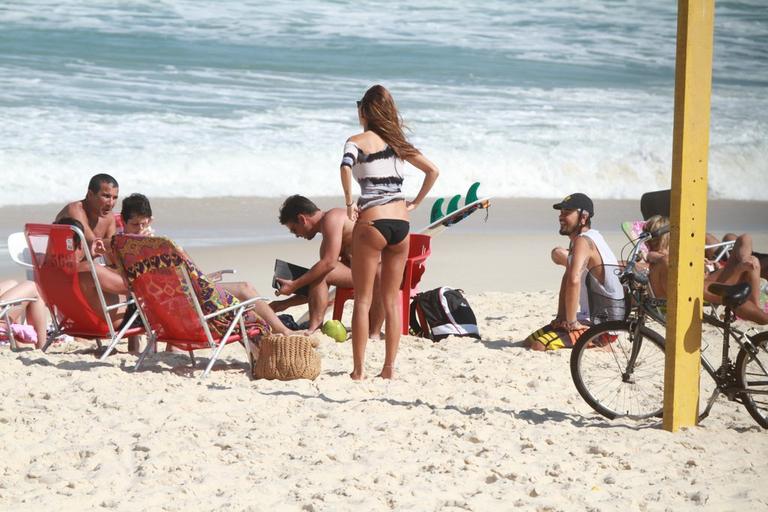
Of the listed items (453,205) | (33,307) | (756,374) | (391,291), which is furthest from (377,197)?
(33,307)

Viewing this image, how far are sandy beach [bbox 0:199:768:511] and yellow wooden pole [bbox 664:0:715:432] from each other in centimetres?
24

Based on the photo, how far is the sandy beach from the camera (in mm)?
4020

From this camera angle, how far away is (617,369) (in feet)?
17.1

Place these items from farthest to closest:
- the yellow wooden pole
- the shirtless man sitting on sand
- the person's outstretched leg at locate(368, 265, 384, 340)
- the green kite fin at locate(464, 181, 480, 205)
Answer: the green kite fin at locate(464, 181, 480, 205), the person's outstretched leg at locate(368, 265, 384, 340), the shirtless man sitting on sand, the yellow wooden pole

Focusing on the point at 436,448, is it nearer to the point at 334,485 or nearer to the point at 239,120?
the point at 334,485

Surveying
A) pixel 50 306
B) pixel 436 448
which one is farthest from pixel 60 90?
pixel 436 448

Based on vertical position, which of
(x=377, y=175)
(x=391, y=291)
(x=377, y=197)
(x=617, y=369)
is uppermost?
(x=377, y=175)

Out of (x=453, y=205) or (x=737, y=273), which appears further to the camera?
(x=453, y=205)

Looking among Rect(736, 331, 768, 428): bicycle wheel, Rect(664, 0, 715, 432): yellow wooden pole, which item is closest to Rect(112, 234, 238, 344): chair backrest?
Rect(664, 0, 715, 432): yellow wooden pole

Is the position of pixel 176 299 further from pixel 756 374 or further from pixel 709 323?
pixel 756 374

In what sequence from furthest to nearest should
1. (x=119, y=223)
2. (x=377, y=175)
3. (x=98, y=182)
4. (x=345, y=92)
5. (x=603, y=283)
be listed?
(x=345, y=92) → (x=119, y=223) → (x=98, y=182) → (x=603, y=283) → (x=377, y=175)

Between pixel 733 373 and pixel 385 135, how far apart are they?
1.98 metres

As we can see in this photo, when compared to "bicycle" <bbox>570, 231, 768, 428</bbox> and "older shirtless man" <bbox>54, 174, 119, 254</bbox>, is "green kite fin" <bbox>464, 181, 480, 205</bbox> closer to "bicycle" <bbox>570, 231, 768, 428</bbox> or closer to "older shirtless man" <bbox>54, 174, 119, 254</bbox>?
"older shirtless man" <bbox>54, 174, 119, 254</bbox>

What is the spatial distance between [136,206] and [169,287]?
1.01m
